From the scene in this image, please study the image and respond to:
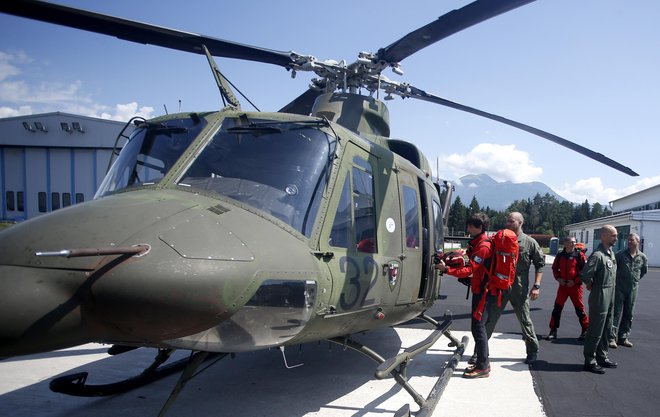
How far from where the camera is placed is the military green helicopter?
91.8 inches

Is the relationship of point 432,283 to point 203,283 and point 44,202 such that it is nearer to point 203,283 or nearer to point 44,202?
point 203,283

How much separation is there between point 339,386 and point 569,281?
4.81 m

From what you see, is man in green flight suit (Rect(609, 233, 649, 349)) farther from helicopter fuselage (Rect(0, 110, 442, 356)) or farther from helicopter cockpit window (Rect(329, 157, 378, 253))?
helicopter cockpit window (Rect(329, 157, 378, 253))

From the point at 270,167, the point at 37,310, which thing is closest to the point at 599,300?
the point at 270,167

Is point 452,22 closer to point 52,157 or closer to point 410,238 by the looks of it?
point 410,238

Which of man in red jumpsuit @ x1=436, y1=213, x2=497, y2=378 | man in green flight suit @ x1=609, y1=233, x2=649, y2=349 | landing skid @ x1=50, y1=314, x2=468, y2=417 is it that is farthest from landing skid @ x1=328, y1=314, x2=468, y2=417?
man in green flight suit @ x1=609, y1=233, x2=649, y2=349

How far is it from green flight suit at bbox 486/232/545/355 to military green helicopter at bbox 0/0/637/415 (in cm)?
62

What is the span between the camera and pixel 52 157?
21344 mm

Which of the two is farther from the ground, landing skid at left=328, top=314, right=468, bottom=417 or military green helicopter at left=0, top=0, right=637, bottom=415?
military green helicopter at left=0, top=0, right=637, bottom=415

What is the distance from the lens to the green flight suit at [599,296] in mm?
5570

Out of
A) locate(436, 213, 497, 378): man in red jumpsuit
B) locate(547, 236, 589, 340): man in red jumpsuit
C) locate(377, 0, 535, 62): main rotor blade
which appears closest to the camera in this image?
locate(377, 0, 535, 62): main rotor blade

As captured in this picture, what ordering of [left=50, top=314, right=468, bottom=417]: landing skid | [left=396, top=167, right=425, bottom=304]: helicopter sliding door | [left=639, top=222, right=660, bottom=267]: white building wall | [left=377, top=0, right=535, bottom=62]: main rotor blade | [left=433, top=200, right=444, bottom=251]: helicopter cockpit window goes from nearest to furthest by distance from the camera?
[left=50, top=314, right=468, bottom=417]: landing skid < [left=377, top=0, right=535, bottom=62]: main rotor blade < [left=396, top=167, right=425, bottom=304]: helicopter sliding door < [left=433, top=200, right=444, bottom=251]: helicopter cockpit window < [left=639, top=222, right=660, bottom=267]: white building wall

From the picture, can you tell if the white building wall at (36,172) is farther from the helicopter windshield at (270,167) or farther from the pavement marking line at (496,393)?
the pavement marking line at (496,393)

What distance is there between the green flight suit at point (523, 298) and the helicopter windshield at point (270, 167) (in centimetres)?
306
